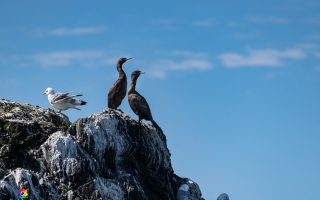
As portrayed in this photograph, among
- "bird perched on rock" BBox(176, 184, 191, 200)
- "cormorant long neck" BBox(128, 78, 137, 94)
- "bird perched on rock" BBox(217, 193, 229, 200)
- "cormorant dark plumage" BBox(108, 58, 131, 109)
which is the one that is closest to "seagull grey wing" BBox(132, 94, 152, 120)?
"cormorant long neck" BBox(128, 78, 137, 94)

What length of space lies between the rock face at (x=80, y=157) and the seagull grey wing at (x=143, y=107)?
867 millimetres

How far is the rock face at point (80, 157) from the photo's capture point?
21.0m

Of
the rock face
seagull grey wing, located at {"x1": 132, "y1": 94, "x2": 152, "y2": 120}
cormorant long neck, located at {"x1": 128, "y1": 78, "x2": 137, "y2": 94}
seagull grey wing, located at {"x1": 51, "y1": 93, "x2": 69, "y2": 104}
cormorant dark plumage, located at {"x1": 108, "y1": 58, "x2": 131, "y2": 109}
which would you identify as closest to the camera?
the rock face

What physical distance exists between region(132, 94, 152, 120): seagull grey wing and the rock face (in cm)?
87

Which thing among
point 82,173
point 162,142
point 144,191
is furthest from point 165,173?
point 82,173

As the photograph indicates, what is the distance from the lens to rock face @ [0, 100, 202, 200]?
2095 cm

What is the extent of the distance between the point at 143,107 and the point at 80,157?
4.68 m

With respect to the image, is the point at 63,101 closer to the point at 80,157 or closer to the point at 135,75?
the point at 135,75

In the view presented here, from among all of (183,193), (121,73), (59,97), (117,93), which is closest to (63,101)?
(59,97)

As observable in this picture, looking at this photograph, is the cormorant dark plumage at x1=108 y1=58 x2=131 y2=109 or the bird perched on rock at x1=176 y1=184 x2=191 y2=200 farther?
the cormorant dark plumage at x1=108 y1=58 x2=131 y2=109

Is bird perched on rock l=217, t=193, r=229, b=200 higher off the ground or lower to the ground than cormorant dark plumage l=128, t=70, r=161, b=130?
lower

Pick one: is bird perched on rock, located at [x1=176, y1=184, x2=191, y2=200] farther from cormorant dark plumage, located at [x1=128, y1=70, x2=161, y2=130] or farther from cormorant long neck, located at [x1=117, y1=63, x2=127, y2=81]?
cormorant long neck, located at [x1=117, y1=63, x2=127, y2=81]

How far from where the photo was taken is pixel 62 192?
21.0 m

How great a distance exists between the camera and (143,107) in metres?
25.7
